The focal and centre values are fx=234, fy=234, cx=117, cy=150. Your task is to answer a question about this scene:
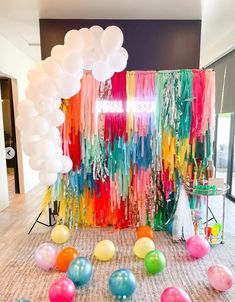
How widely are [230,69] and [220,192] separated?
2.85 meters

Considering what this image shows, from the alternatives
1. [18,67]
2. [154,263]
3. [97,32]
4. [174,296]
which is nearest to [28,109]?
[97,32]

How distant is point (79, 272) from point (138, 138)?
5.17 feet

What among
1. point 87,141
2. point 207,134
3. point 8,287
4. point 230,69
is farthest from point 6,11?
point 230,69

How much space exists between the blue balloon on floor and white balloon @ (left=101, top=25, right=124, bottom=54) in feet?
6.22

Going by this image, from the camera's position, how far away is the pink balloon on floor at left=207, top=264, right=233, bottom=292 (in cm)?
184

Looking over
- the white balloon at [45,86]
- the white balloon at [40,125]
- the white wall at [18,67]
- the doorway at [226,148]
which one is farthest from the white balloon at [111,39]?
the doorway at [226,148]

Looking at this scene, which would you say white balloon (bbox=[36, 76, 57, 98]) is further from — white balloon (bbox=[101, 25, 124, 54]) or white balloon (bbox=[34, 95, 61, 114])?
white balloon (bbox=[101, 25, 124, 54])

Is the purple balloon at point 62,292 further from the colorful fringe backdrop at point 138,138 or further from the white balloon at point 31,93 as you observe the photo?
the white balloon at point 31,93

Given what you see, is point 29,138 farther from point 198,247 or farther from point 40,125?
point 198,247

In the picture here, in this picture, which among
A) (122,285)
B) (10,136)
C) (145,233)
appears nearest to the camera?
(122,285)

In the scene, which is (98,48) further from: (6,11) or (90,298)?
(90,298)

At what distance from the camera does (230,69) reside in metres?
4.32

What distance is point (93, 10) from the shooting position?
286cm

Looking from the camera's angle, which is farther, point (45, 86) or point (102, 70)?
point (102, 70)
